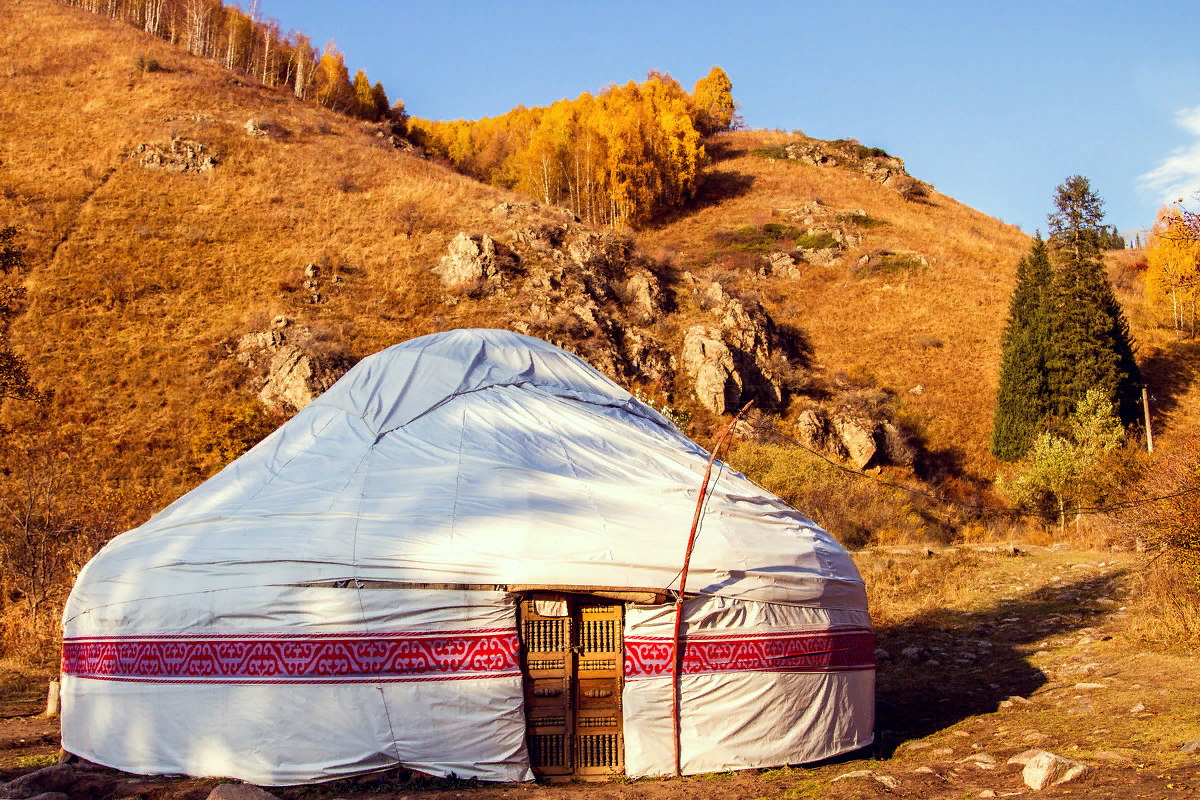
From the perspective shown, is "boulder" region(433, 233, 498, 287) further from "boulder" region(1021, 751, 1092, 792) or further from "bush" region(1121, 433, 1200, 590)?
"boulder" region(1021, 751, 1092, 792)

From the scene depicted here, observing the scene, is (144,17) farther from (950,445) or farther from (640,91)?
(950,445)

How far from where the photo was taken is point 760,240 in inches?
1610

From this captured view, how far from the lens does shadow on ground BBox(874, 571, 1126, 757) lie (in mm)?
7777

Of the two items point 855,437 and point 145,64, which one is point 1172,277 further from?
point 145,64

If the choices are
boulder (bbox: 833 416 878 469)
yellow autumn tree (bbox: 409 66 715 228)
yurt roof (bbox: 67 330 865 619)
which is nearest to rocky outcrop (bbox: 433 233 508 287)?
boulder (bbox: 833 416 878 469)

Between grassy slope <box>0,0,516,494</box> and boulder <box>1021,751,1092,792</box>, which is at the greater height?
grassy slope <box>0,0,516,494</box>

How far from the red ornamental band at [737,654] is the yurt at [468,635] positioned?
2cm

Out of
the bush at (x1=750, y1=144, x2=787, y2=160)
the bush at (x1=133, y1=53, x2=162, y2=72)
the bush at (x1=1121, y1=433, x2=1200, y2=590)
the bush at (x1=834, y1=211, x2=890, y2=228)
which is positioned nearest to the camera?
the bush at (x1=1121, y1=433, x2=1200, y2=590)

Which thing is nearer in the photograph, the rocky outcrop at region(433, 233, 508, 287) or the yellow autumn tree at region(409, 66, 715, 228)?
the rocky outcrop at region(433, 233, 508, 287)

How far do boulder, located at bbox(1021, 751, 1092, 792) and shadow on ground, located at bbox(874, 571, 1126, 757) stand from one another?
1802 millimetres

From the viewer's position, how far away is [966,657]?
9.75 metres

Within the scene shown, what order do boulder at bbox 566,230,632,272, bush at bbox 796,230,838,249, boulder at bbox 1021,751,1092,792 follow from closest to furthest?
boulder at bbox 1021,751,1092,792, boulder at bbox 566,230,632,272, bush at bbox 796,230,838,249

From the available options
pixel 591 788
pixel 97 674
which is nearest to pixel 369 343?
pixel 97 674

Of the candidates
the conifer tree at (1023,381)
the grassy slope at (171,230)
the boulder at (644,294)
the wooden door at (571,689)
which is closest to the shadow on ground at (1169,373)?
the conifer tree at (1023,381)
